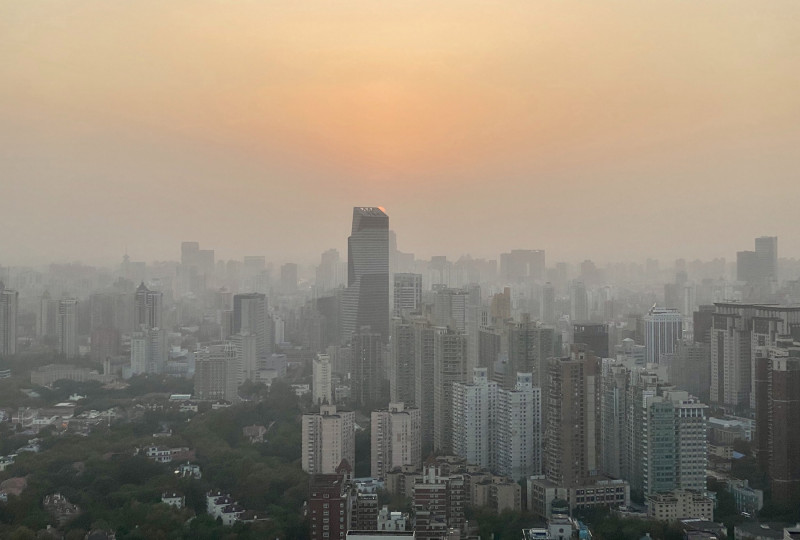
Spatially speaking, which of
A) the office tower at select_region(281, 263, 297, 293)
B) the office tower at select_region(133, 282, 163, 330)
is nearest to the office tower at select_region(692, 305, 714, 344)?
the office tower at select_region(281, 263, 297, 293)

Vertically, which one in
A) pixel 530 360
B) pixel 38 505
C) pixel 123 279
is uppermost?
pixel 123 279

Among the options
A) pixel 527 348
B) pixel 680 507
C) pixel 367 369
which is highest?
pixel 527 348

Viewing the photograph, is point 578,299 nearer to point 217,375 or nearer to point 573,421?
point 217,375

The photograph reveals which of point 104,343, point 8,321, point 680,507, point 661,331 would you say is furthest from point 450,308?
point 8,321

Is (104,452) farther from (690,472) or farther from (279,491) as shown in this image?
(690,472)

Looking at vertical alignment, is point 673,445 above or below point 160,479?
above

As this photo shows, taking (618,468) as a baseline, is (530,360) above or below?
above

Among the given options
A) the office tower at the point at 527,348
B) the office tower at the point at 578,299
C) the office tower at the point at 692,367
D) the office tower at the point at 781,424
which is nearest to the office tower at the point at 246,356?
the office tower at the point at 527,348

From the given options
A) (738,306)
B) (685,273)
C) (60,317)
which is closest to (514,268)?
(685,273)
